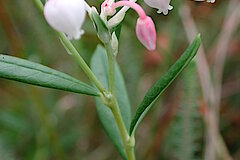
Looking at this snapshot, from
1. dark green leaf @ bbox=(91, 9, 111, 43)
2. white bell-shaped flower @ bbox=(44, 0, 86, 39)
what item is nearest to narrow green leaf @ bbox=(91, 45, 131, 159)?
dark green leaf @ bbox=(91, 9, 111, 43)

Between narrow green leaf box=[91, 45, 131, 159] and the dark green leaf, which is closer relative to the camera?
the dark green leaf

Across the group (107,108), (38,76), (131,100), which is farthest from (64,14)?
(131,100)

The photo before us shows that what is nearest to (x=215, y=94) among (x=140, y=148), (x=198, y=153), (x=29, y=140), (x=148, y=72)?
(x=198, y=153)

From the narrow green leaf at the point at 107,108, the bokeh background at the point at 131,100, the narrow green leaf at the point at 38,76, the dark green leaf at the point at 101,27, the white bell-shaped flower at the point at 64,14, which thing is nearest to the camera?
the white bell-shaped flower at the point at 64,14

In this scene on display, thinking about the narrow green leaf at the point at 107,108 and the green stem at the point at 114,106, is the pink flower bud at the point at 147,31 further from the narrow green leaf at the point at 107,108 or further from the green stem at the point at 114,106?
the narrow green leaf at the point at 107,108

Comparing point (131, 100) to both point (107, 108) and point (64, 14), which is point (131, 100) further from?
point (64, 14)

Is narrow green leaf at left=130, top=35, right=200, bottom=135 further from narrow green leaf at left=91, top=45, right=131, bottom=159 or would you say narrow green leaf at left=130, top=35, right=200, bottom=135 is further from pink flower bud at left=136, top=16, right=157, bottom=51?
narrow green leaf at left=91, top=45, right=131, bottom=159

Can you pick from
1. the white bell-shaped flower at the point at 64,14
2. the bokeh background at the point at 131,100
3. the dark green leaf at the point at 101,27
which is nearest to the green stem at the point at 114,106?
the dark green leaf at the point at 101,27
